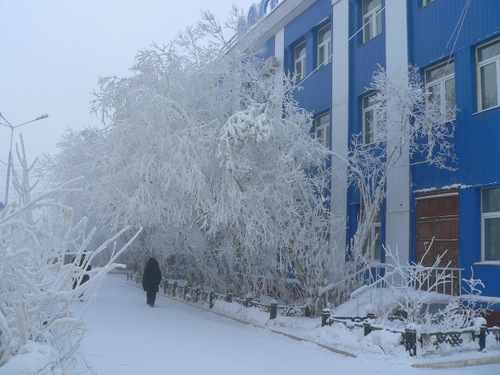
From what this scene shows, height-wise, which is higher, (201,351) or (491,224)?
(491,224)

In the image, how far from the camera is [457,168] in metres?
13.0

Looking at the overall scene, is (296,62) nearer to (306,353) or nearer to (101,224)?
(101,224)

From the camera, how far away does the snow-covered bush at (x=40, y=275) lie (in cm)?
476

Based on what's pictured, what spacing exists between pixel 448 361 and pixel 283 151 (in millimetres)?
6575

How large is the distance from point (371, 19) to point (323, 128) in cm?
396

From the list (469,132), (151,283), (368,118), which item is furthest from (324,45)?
(151,283)

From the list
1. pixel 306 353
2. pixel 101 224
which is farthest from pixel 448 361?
pixel 101 224

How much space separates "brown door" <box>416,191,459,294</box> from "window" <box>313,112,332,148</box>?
5.28 m

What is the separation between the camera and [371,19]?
17.4m

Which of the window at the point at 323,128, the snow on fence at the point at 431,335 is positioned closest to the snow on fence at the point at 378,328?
the snow on fence at the point at 431,335

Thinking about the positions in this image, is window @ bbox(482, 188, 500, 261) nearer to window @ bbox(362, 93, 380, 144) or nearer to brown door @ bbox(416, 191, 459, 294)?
brown door @ bbox(416, 191, 459, 294)

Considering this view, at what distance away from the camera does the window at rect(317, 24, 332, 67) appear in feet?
64.0

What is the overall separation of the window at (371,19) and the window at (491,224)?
6538 millimetres

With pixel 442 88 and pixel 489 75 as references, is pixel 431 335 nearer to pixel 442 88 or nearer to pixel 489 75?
pixel 489 75
